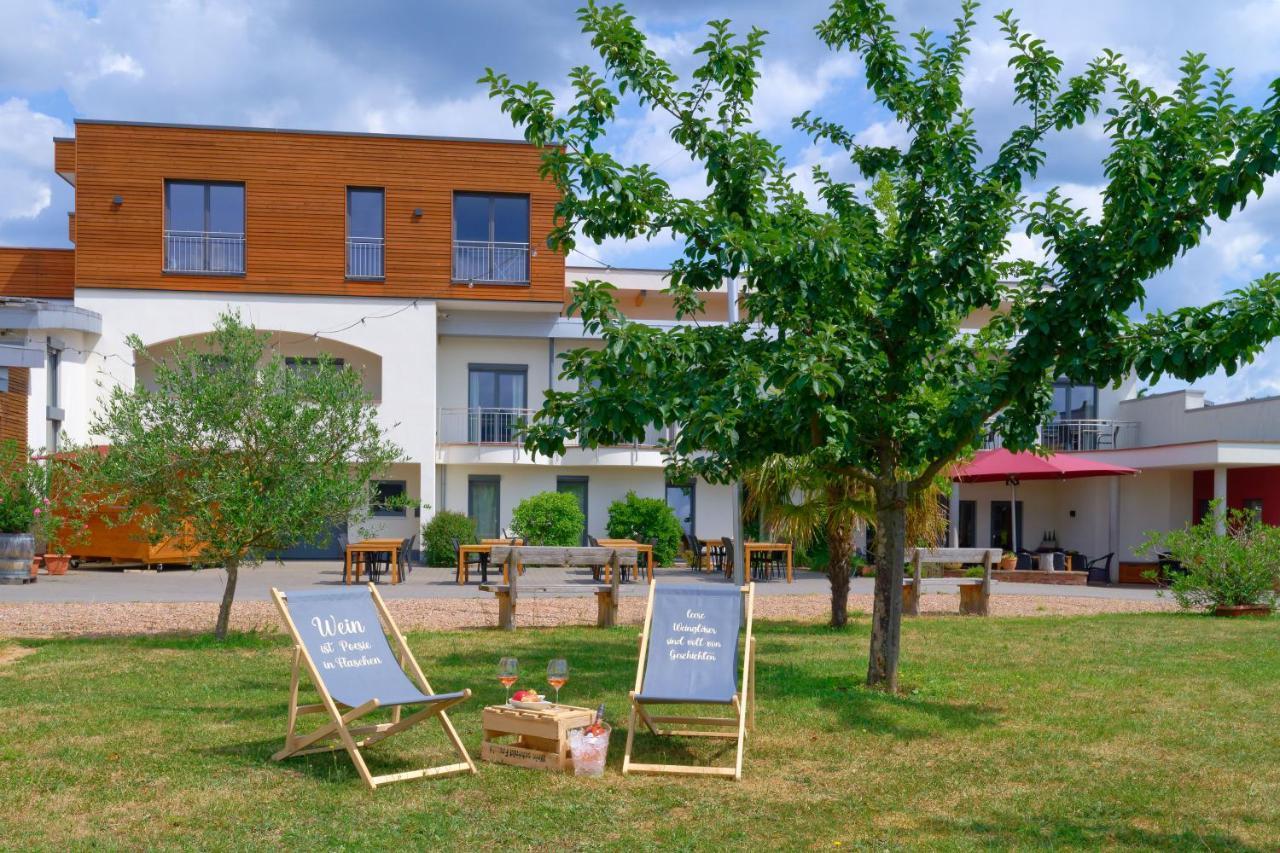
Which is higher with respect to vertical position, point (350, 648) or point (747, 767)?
point (350, 648)

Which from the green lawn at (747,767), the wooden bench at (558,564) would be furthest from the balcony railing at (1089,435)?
the green lawn at (747,767)

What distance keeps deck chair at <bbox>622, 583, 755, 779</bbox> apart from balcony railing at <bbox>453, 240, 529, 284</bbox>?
18.8 meters

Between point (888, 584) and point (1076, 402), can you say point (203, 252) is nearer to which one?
point (888, 584)

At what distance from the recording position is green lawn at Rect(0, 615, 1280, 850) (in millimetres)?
5512

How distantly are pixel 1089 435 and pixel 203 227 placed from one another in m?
20.9

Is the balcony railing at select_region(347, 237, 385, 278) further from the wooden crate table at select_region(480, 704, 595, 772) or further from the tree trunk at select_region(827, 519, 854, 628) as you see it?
the wooden crate table at select_region(480, 704, 595, 772)

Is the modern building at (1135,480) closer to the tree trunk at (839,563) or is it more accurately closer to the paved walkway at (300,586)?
the paved walkway at (300,586)

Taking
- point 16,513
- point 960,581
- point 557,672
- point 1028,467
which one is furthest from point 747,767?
point 1028,467

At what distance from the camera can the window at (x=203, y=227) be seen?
2477 centimetres

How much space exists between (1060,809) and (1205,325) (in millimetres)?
3233

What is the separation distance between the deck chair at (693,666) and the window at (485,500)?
63.5 ft

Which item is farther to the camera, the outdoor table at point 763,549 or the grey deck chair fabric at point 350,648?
the outdoor table at point 763,549

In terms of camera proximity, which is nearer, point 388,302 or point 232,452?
point 232,452

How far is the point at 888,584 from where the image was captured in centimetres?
920
